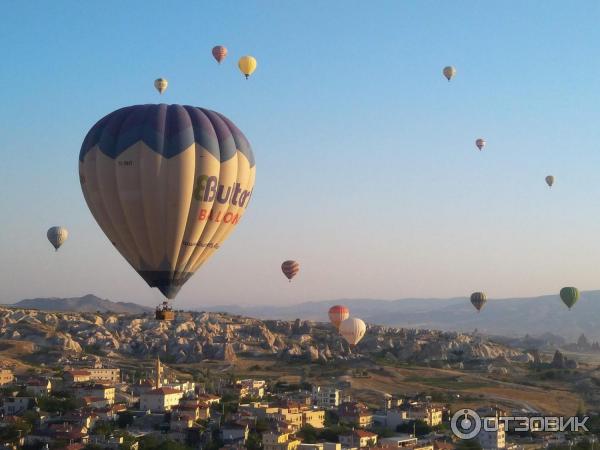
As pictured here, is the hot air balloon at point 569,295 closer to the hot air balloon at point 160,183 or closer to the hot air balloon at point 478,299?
the hot air balloon at point 478,299

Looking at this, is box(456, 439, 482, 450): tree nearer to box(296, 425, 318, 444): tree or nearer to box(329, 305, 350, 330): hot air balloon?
box(296, 425, 318, 444): tree

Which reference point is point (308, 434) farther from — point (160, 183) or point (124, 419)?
point (160, 183)

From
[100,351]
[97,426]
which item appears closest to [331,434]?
[97,426]

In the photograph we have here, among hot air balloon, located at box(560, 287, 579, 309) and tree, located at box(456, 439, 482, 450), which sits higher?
hot air balloon, located at box(560, 287, 579, 309)

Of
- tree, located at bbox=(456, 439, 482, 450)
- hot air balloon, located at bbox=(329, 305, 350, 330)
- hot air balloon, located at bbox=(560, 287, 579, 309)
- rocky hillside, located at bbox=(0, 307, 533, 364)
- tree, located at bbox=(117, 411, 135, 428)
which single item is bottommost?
tree, located at bbox=(456, 439, 482, 450)

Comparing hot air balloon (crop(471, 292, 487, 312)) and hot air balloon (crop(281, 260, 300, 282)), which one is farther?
hot air balloon (crop(471, 292, 487, 312))

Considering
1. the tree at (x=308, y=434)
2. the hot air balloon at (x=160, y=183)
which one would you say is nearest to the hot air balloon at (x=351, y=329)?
the tree at (x=308, y=434)

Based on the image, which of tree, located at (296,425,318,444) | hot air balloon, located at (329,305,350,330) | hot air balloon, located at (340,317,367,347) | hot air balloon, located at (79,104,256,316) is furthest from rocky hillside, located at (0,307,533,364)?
hot air balloon, located at (79,104,256,316)
